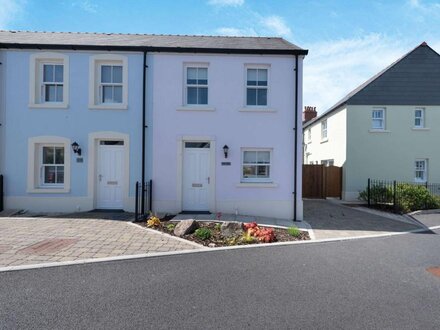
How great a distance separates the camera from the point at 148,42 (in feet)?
37.6

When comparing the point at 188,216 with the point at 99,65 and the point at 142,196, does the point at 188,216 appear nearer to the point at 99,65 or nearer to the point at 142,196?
the point at 142,196

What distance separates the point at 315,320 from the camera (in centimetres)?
361

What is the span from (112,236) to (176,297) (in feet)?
12.6

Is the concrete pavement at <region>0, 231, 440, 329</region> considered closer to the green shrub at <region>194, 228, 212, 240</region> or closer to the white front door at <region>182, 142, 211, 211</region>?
the green shrub at <region>194, 228, 212, 240</region>

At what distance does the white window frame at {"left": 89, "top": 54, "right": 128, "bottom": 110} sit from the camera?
1072cm

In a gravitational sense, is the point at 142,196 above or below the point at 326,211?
above

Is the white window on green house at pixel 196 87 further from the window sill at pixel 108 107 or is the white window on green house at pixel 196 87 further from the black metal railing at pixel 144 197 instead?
the black metal railing at pixel 144 197

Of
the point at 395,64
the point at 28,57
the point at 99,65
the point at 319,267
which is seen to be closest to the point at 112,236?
the point at 319,267

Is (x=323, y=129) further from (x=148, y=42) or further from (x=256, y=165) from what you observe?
(x=148, y=42)

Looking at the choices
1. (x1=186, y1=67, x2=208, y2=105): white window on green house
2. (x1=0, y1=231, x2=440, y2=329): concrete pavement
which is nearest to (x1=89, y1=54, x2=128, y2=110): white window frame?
(x1=186, y1=67, x2=208, y2=105): white window on green house

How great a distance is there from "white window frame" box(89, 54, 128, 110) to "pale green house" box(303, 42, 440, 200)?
1249cm

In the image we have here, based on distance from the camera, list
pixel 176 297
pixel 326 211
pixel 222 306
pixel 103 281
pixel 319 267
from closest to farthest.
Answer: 1. pixel 222 306
2. pixel 176 297
3. pixel 103 281
4. pixel 319 267
5. pixel 326 211

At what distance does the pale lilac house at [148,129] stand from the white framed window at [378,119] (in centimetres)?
890

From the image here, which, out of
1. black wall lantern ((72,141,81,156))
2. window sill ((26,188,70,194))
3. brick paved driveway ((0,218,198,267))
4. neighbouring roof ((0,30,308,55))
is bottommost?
brick paved driveway ((0,218,198,267))
